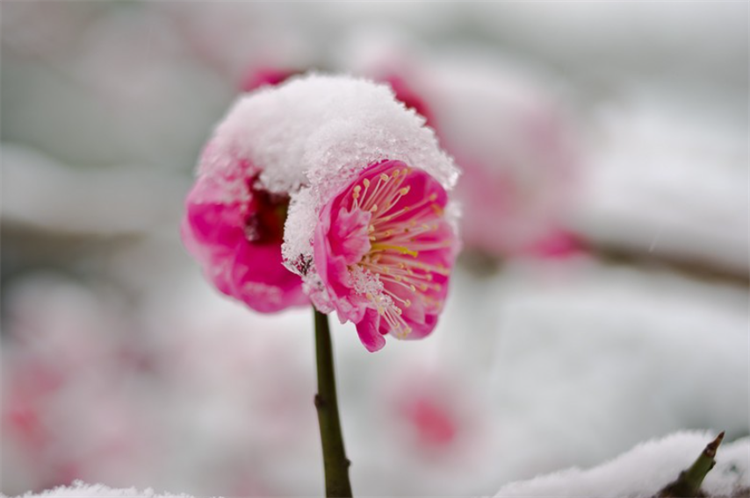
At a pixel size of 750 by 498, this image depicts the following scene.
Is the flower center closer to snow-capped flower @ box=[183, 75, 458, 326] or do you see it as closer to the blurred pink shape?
snow-capped flower @ box=[183, 75, 458, 326]

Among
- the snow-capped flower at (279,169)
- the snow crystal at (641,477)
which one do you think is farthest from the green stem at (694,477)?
the snow-capped flower at (279,169)

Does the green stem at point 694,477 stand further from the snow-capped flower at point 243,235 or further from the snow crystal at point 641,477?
the snow-capped flower at point 243,235

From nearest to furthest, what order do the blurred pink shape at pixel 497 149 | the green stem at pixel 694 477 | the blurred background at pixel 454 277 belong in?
the green stem at pixel 694 477
the blurred background at pixel 454 277
the blurred pink shape at pixel 497 149

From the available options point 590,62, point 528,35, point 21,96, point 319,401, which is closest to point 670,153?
point 590,62

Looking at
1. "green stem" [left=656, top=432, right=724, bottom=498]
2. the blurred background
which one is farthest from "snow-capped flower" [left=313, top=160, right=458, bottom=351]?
the blurred background

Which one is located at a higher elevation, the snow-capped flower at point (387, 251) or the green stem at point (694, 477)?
the snow-capped flower at point (387, 251)

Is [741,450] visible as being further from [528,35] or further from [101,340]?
[528,35]
